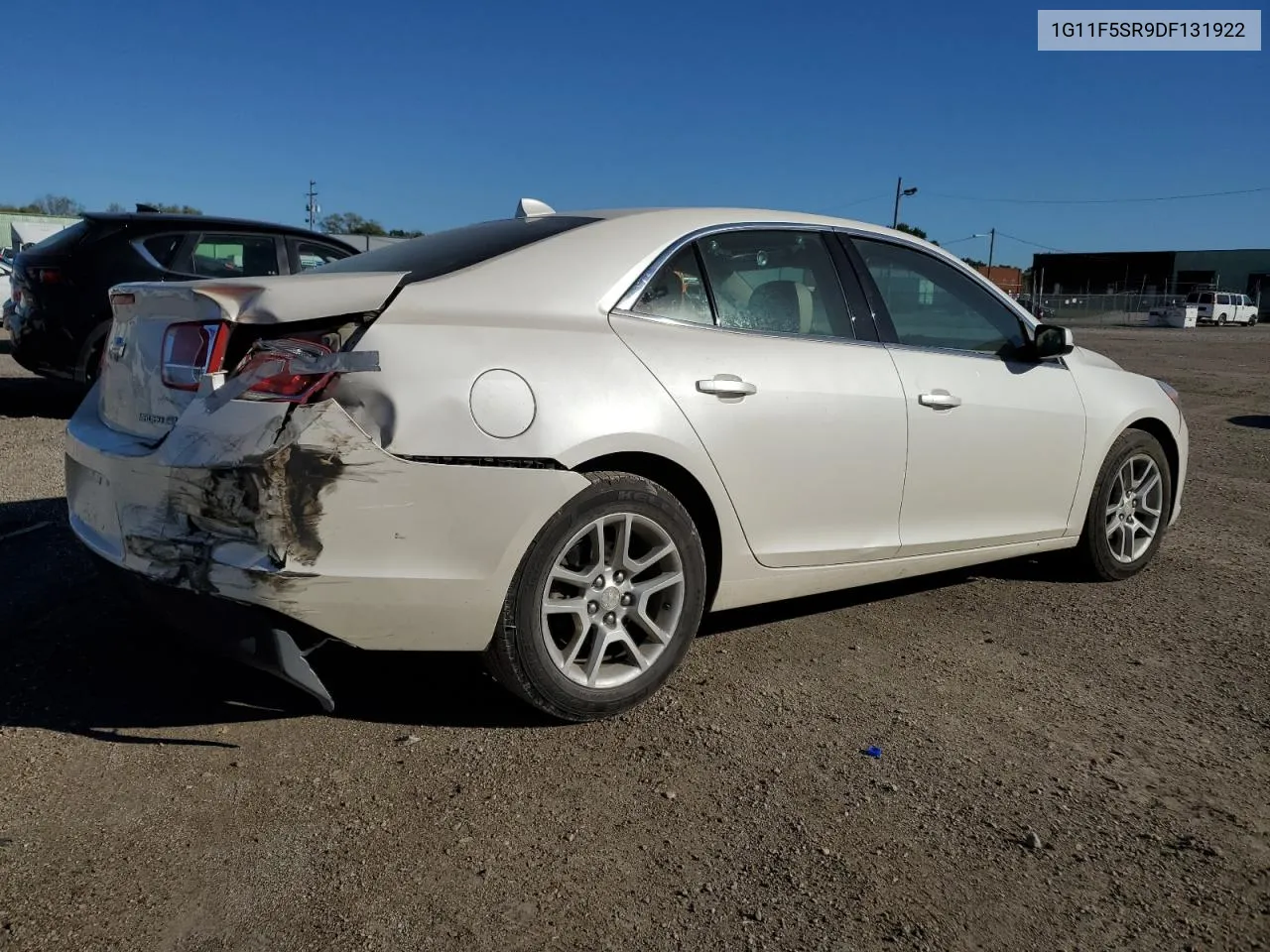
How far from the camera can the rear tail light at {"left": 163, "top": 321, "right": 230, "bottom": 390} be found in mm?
2795

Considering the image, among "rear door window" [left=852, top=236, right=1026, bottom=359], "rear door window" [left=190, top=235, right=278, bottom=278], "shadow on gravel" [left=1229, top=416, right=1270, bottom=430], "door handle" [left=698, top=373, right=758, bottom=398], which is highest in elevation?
"rear door window" [left=190, top=235, right=278, bottom=278]

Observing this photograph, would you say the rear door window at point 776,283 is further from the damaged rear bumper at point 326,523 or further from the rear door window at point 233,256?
the rear door window at point 233,256

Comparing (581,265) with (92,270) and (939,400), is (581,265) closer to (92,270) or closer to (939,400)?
(939,400)

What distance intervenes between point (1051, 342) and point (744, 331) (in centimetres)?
162

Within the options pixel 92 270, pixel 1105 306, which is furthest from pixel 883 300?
pixel 1105 306

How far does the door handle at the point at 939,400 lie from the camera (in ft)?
12.8

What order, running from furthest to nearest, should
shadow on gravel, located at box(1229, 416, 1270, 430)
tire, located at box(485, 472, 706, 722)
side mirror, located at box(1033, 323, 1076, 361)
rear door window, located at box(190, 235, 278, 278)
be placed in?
1. shadow on gravel, located at box(1229, 416, 1270, 430)
2. rear door window, located at box(190, 235, 278, 278)
3. side mirror, located at box(1033, 323, 1076, 361)
4. tire, located at box(485, 472, 706, 722)

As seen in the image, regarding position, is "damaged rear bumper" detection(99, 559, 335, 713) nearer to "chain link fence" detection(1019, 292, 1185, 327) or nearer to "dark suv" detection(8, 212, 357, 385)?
"dark suv" detection(8, 212, 357, 385)

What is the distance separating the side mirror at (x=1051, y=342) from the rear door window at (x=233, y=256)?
21.1 feet

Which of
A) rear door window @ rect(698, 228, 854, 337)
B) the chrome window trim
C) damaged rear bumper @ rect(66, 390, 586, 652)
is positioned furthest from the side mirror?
damaged rear bumper @ rect(66, 390, 586, 652)

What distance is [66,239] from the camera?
8.20 metres

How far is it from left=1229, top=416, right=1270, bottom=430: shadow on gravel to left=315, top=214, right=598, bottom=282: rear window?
371 inches

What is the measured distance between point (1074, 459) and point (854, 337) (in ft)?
4.58

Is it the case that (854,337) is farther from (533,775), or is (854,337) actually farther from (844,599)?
(533,775)
